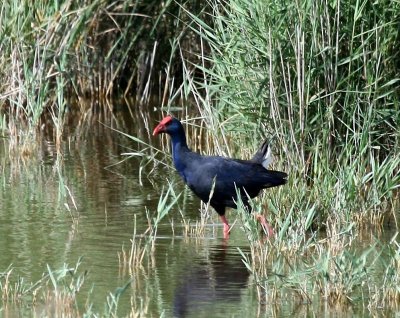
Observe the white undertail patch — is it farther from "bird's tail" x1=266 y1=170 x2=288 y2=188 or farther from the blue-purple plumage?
"bird's tail" x1=266 y1=170 x2=288 y2=188

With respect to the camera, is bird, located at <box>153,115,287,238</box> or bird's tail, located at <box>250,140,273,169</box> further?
bird's tail, located at <box>250,140,273,169</box>

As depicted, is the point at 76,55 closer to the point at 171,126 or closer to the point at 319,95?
the point at 171,126

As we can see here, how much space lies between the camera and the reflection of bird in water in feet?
21.5

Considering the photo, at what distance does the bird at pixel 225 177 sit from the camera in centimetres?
812

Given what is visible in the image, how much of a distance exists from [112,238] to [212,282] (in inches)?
46.9

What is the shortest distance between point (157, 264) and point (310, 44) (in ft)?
7.31

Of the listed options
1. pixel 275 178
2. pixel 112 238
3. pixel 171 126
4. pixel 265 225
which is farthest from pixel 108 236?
pixel 275 178

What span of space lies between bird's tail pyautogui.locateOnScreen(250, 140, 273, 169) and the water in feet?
1.74

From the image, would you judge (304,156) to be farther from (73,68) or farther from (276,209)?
(73,68)

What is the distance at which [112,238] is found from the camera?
805 centimetres

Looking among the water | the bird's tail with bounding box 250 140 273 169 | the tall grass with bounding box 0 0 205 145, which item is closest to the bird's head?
the bird's tail with bounding box 250 140 273 169

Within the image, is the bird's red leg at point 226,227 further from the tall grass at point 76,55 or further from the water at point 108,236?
the tall grass at point 76,55

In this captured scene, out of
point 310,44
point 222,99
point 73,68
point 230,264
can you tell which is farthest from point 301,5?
point 73,68

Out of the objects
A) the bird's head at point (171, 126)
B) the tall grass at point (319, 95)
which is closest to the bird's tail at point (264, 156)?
the tall grass at point (319, 95)
